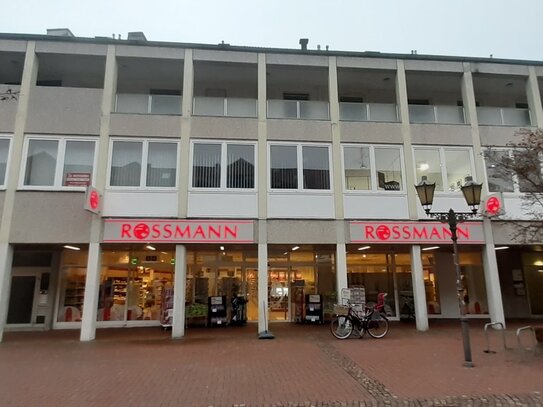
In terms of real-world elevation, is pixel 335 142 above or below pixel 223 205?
above

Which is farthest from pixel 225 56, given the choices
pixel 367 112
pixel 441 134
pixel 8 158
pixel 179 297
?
pixel 179 297

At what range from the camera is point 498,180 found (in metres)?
14.7

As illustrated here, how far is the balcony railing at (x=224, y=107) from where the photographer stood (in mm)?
14352

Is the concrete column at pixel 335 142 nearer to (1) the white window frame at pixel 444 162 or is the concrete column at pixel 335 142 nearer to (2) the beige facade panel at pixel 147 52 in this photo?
(1) the white window frame at pixel 444 162

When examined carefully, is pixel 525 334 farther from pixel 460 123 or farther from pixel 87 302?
pixel 87 302

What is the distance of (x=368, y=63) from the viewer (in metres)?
15.1

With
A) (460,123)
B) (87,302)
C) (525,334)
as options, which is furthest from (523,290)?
(87,302)

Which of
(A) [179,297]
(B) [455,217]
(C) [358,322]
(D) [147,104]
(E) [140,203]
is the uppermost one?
(D) [147,104]

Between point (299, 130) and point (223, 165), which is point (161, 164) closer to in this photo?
point (223, 165)

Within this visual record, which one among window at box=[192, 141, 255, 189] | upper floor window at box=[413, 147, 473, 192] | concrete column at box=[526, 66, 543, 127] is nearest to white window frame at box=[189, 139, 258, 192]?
window at box=[192, 141, 255, 189]

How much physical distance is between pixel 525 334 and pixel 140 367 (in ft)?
36.7

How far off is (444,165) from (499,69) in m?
4.51

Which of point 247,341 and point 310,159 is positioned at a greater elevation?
point 310,159

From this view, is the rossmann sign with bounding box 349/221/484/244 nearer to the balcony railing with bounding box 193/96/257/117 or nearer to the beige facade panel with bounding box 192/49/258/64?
the balcony railing with bounding box 193/96/257/117
